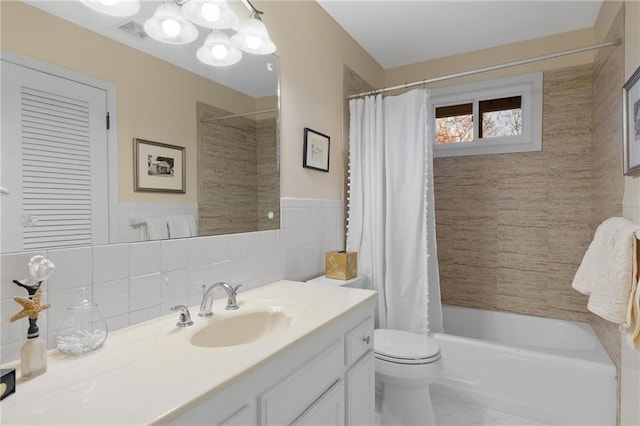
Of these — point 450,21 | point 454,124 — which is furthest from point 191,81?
point 454,124

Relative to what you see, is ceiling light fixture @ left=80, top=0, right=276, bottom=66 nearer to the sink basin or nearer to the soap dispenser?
the soap dispenser

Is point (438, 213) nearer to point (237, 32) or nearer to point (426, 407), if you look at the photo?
point (426, 407)

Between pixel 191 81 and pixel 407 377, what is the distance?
1.71 m

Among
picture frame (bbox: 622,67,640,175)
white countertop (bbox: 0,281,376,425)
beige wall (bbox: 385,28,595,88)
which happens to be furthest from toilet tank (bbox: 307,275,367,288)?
beige wall (bbox: 385,28,595,88)

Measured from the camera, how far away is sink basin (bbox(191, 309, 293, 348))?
3.92 feet

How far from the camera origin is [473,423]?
194cm

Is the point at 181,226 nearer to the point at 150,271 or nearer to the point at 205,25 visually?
the point at 150,271

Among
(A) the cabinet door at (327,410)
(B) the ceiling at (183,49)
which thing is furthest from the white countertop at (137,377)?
(B) the ceiling at (183,49)

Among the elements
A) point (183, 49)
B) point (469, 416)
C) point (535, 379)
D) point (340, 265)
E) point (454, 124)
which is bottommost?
point (469, 416)

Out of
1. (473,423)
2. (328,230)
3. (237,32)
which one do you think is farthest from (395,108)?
(473,423)

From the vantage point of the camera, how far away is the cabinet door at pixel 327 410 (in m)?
1.06

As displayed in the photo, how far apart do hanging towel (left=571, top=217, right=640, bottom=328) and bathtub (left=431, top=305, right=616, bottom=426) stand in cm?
66

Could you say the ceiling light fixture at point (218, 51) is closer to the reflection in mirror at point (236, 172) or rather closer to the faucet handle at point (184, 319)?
the reflection in mirror at point (236, 172)

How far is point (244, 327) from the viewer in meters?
1.32
